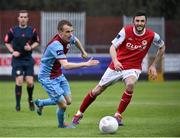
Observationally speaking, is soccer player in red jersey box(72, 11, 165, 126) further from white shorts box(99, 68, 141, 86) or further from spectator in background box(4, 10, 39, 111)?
spectator in background box(4, 10, 39, 111)

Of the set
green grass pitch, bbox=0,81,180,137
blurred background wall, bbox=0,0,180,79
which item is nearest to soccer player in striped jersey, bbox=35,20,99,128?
green grass pitch, bbox=0,81,180,137

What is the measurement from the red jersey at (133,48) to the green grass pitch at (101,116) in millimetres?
1142

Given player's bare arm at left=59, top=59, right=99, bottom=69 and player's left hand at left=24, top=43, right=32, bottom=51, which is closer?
player's bare arm at left=59, top=59, right=99, bottom=69

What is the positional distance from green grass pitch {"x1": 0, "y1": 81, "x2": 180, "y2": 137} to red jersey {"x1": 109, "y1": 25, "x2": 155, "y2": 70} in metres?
1.14

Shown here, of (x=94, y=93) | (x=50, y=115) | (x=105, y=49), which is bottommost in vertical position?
(x=105, y=49)

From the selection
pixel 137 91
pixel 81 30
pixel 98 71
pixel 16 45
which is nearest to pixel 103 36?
pixel 81 30

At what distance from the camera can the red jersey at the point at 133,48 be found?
14.2m

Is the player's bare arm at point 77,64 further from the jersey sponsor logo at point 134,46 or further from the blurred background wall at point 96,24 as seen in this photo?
the blurred background wall at point 96,24

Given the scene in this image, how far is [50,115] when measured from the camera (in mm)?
16172

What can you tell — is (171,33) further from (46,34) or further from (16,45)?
(16,45)

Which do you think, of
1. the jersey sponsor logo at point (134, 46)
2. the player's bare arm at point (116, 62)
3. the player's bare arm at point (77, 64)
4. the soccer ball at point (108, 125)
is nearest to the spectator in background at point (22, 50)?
the jersey sponsor logo at point (134, 46)

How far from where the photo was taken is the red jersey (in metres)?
14.2

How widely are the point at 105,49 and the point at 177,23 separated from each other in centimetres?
439

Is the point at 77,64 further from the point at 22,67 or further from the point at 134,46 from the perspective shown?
the point at 22,67
